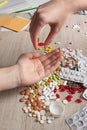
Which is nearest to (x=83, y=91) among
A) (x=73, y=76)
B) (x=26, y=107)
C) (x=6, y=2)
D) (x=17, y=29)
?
(x=73, y=76)

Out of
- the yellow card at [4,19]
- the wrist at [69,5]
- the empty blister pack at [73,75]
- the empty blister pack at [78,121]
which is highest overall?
the wrist at [69,5]

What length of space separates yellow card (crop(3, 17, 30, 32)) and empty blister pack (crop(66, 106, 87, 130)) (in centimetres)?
52

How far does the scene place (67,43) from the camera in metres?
0.98

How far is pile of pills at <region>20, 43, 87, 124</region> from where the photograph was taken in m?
0.71

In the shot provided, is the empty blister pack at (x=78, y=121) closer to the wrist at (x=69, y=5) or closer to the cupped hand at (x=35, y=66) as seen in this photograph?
the cupped hand at (x=35, y=66)

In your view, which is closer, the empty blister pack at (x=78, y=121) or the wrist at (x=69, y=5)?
the empty blister pack at (x=78, y=121)

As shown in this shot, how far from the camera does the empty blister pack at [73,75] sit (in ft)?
2.59

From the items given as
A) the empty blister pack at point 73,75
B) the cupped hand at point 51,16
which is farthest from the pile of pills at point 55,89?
the cupped hand at point 51,16

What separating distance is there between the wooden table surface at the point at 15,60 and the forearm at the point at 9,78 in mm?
28

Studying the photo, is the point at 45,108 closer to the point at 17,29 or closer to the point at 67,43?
the point at 67,43

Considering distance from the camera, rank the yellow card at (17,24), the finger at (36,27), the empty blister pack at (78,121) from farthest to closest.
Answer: the yellow card at (17,24)
the finger at (36,27)
the empty blister pack at (78,121)

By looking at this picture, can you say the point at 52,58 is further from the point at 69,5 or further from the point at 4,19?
the point at 4,19

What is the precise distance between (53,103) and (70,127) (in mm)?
98

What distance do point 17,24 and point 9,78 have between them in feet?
1.31
